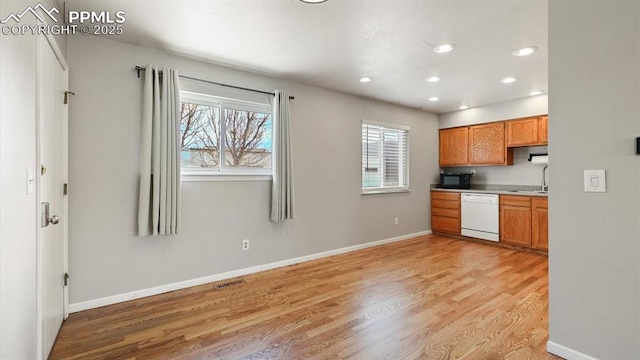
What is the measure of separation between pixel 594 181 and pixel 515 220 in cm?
329

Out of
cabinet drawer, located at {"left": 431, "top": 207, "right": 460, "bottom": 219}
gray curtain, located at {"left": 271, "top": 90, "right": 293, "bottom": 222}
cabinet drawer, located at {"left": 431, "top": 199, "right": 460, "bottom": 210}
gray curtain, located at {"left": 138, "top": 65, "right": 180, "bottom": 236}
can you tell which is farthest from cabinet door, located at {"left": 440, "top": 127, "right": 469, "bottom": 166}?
gray curtain, located at {"left": 138, "top": 65, "right": 180, "bottom": 236}

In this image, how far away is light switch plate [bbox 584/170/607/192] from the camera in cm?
174

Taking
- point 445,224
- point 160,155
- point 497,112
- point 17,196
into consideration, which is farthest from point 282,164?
point 497,112

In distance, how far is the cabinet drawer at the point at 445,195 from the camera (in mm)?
5486

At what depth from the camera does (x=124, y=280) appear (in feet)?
9.14

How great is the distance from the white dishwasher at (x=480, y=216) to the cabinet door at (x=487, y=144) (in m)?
0.69

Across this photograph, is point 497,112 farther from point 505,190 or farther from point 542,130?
point 505,190

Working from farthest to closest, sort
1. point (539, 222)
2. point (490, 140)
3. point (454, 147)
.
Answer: point (454, 147) < point (490, 140) < point (539, 222)

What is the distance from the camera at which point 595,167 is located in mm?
1771

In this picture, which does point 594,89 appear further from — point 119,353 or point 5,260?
point 119,353

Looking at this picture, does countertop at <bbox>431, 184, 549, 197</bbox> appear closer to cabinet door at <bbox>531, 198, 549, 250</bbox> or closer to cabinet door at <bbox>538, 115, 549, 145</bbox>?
cabinet door at <bbox>531, 198, 549, 250</bbox>

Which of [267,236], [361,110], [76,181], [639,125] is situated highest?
[361,110]

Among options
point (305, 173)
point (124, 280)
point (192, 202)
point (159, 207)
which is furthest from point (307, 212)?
point (124, 280)

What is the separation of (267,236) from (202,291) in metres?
0.98
